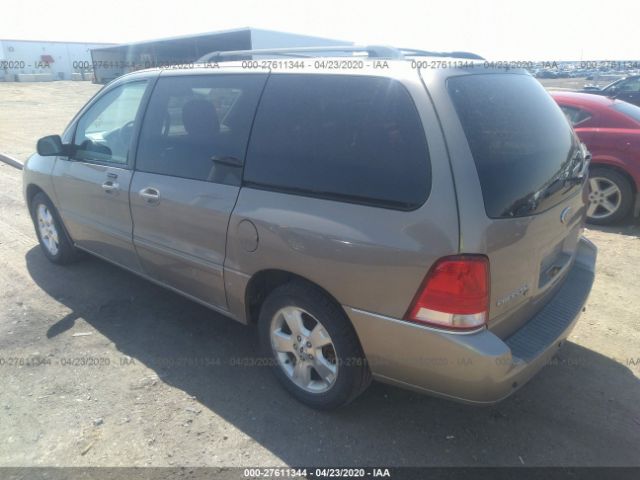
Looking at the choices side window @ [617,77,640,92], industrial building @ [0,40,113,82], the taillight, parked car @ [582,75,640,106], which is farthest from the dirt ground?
industrial building @ [0,40,113,82]

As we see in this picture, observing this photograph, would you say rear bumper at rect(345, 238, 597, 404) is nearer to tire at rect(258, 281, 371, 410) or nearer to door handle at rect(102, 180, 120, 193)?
tire at rect(258, 281, 371, 410)

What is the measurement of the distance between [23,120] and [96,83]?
3318 centimetres

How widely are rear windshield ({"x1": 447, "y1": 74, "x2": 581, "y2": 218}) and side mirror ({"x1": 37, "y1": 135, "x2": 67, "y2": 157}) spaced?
333 cm

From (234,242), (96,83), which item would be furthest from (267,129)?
(96,83)

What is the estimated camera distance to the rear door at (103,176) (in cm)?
356

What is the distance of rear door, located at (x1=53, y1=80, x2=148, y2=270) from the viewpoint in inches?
140

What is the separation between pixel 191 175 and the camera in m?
3.03

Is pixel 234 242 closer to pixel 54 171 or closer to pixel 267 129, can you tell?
pixel 267 129

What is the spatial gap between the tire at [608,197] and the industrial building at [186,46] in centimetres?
2519

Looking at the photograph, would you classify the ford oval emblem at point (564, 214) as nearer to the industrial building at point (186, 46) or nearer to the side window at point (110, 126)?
the side window at point (110, 126)

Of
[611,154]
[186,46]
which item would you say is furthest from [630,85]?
[186,46]

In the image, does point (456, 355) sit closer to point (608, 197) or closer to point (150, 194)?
point (150, 194)

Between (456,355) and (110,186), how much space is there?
2745mm

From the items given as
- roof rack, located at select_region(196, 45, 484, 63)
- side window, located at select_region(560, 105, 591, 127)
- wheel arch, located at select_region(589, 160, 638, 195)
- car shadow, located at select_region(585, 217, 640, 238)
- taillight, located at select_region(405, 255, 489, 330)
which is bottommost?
car shadow, located at select_region(585, 217, 640, 238)
